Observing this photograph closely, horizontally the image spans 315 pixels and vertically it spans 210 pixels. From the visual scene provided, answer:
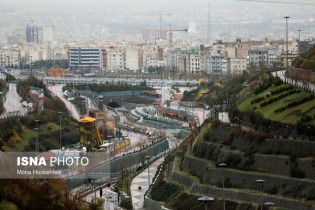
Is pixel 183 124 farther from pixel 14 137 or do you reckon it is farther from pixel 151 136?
pixel 14 137

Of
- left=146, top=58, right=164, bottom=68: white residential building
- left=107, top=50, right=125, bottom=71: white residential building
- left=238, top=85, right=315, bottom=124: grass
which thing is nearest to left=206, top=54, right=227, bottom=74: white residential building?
left=146, top=58, right=164, bottom=68: white residential building

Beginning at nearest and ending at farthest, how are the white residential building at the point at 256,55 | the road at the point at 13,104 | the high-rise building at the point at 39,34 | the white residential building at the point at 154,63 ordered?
the road at the point at 13,104 → the white residential building at the point at 256,55 → the high-rise building at the point at 39,34 → the white residential building at the point at 154,63

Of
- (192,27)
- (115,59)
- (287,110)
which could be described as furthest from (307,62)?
(192,27)

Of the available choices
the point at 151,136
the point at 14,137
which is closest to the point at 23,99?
the point at 151,136

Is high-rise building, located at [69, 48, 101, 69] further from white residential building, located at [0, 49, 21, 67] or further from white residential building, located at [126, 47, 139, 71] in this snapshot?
white residential building, located at [0, 49, 21, 67]

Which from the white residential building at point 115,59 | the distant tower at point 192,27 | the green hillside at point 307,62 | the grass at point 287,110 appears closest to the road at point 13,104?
the green hillside at point 307,62

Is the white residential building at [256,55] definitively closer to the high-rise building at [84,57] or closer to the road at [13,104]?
the road at [13,104]

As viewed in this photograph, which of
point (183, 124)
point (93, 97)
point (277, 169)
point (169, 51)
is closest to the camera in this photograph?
point (277, 169)

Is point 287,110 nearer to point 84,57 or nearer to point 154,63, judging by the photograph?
point 154,63
